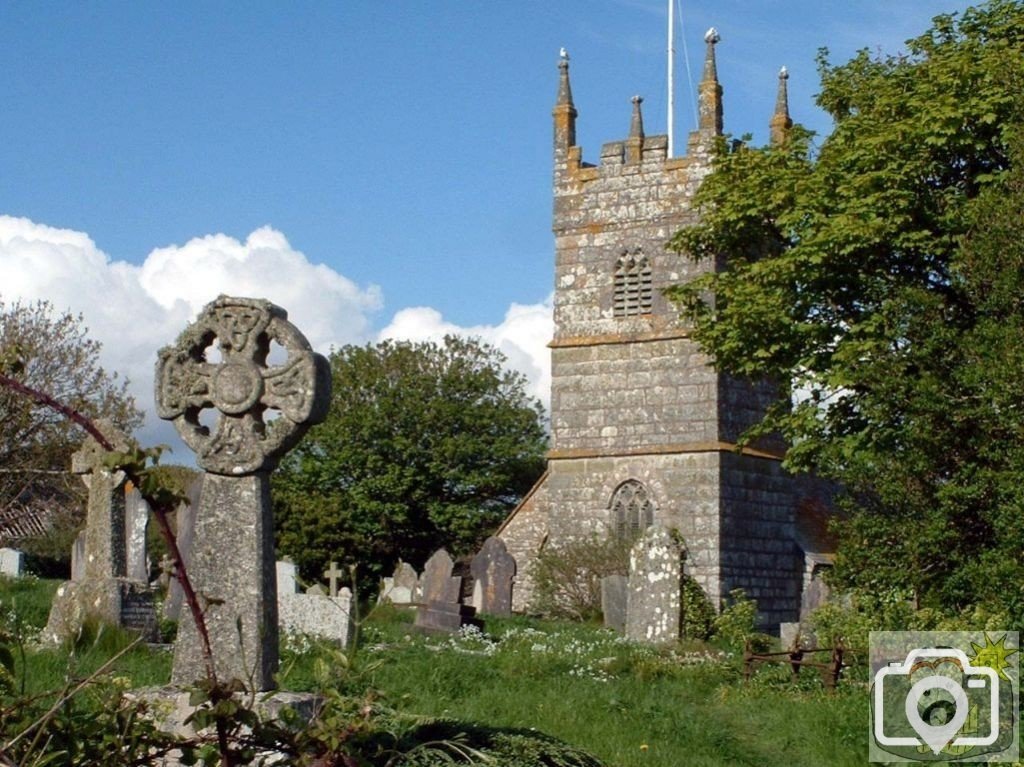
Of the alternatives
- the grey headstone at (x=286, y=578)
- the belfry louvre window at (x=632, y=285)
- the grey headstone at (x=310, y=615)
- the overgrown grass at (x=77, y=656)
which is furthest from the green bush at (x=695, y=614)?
the belfry louvre window at (x=632, y=285)

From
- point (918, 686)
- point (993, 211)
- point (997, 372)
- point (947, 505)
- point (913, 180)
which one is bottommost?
point (918, 686)

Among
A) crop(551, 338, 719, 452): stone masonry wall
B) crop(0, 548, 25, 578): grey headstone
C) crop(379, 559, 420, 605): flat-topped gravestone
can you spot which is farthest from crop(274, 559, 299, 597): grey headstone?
crop(551, 338, 719, 452): stone masonry wall

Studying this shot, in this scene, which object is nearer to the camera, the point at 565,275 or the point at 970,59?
the point at 970,59

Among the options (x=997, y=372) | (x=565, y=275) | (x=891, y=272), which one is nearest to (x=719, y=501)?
(x=565, y=275)

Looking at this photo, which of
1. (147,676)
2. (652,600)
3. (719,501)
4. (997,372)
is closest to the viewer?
(147,676)

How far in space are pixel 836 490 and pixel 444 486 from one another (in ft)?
37.8

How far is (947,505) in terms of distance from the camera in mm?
15094

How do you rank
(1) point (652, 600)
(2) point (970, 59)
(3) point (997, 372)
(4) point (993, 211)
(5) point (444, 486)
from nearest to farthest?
1. (3) point (997, 372)
2. (4) point (993, 211)
3. (1) point (652, 600)
4. (2) point (970, 59)
5. (5) point (444, 486)

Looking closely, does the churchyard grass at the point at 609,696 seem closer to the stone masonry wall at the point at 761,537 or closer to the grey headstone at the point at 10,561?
the grey headstone at the point at 10,561

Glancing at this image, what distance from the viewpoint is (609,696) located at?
12461mm

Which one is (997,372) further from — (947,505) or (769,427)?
(769,427)

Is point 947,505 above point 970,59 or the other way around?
the other way around

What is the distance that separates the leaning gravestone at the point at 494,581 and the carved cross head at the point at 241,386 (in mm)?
21004

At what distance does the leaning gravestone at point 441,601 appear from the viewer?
2097cm
